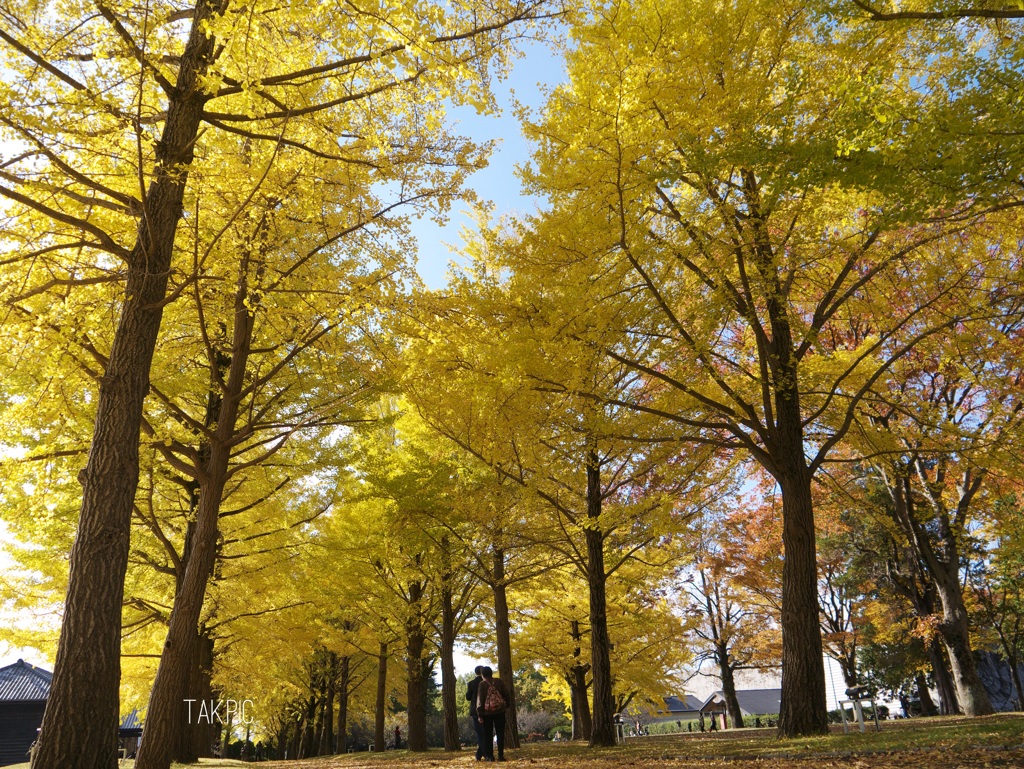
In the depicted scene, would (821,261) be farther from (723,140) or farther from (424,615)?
(424,615)

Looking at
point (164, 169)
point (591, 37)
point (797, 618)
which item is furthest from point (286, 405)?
point (797, 618)

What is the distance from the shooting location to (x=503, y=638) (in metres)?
11.8

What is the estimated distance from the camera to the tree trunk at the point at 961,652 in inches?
492

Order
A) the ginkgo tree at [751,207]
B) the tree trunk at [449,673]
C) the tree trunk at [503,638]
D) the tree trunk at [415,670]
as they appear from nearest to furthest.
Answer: the ginkgo tree at [751,207] < the tree trunk at [503,638] < the tree trunk at [449,673] < the tree trunk at [415,670]

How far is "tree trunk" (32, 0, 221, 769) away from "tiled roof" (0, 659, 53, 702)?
964 inches

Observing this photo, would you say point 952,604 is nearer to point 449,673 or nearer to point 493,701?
point 493,701

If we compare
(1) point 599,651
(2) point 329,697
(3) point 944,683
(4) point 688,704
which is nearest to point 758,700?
(4) point 688,704

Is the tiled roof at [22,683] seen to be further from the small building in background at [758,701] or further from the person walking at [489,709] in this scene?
the small building in background at [758,701]

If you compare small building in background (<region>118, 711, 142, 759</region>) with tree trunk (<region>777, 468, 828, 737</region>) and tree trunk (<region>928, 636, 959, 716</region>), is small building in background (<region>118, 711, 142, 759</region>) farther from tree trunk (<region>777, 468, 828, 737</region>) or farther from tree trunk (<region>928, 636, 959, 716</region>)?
tree trunk (<region>928, 636, 959, 716</region>)

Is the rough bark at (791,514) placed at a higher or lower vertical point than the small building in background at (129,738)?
higher

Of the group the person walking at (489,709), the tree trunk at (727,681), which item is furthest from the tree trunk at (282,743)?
the person walking at (489,709)

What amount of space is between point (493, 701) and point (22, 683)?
1047 inches

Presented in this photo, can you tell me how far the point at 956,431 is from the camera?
25.4 ft

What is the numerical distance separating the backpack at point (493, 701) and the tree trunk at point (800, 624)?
3538 mm
